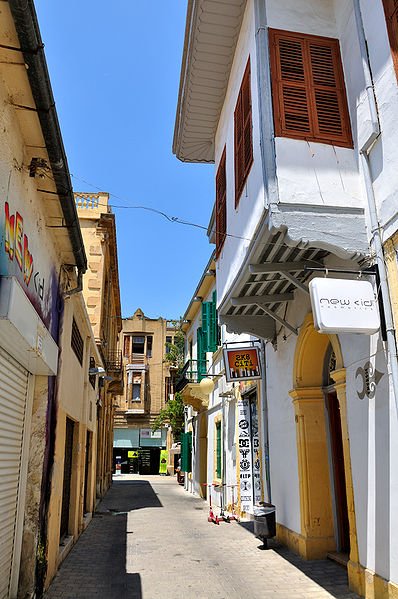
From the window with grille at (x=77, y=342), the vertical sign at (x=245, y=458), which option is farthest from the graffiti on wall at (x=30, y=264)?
the vertical sign at (x=245, y=458)

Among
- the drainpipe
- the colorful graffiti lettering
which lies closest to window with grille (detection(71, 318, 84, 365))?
the colorful graffiti lettering

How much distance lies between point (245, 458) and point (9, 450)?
25.6ft

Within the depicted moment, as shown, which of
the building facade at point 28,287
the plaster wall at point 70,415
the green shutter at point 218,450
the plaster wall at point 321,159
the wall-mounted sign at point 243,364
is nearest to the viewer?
the building facade at point 28,287

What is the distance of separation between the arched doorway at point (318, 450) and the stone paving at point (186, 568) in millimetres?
457

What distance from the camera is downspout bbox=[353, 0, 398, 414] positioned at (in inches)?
197

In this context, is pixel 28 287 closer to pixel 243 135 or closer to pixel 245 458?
pixel 243 135

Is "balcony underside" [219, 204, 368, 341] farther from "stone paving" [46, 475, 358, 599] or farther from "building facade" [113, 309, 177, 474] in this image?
"building facade" [113, 309, 177, 474]

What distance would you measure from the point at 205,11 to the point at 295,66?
209cm

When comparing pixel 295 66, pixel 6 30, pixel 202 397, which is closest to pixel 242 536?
pixel 202 397

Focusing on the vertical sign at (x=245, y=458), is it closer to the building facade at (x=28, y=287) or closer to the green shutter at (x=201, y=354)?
the green shutter at (x=201, y=354)

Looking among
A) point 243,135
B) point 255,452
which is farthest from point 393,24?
point 255,452

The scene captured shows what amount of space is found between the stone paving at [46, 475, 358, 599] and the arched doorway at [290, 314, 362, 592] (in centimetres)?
46

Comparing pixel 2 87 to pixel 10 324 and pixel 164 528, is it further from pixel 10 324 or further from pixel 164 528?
pixel 164 528

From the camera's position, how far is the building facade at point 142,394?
41219mm
